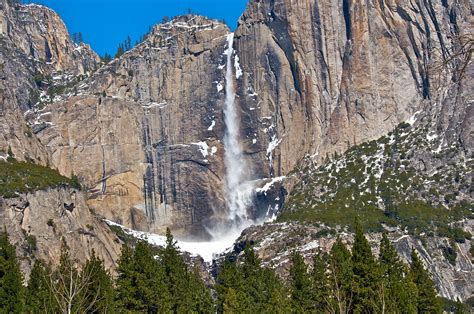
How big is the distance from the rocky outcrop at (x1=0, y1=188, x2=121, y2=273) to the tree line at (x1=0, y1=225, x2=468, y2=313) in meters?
64.9

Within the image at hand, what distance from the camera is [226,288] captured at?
3765 inches

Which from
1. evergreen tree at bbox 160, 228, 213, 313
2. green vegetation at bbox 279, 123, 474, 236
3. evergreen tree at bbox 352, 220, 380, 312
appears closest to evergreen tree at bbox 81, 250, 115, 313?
evergreen tree at bbox 160, 228, 213, 313

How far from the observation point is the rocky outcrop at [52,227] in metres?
161

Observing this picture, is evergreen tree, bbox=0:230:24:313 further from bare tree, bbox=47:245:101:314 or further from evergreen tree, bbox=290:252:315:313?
evergreen tree, bbox=290:252:315:313

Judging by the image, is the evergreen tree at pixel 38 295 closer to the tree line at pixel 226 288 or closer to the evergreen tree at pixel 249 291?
the tree line at pixel 226 288

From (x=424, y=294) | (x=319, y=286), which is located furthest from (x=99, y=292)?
(x=424, y=294)

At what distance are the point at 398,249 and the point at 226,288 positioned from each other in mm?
86997

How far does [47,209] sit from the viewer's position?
574 ft

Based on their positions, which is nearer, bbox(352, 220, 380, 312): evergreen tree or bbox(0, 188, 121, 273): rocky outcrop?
bbox(352, 220, 380, 312): evergreen tree

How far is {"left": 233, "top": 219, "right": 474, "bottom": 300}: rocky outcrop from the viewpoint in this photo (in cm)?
17038

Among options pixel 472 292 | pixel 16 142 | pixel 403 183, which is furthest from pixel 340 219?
pixel 16 142

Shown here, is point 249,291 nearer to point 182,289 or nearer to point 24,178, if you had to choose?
point 182,289

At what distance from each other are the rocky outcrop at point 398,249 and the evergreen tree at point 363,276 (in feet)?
266

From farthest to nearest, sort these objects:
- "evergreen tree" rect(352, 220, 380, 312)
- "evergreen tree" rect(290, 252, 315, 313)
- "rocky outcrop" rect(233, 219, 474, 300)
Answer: "rocky outcrop" rect(233, 219, 474, 300) → "evergreen tree" rect(290, 252, 315, 313) → "evergreen tree" rect(352, 220, 380, 312)
